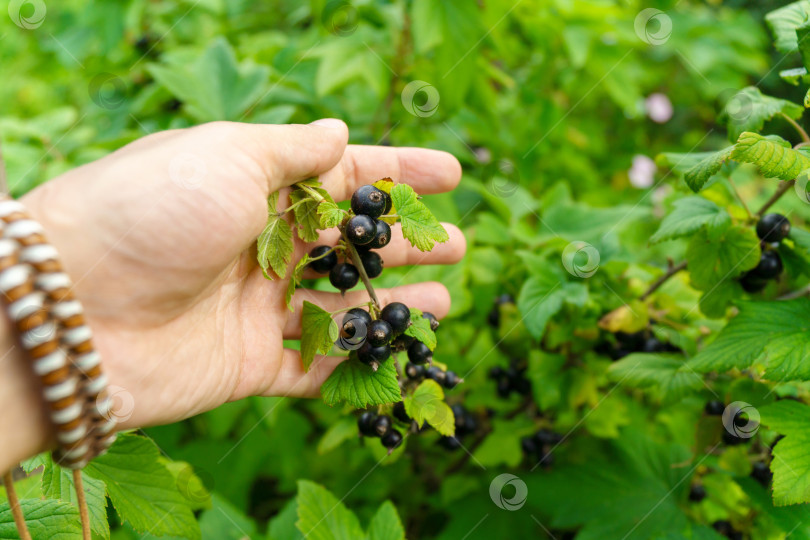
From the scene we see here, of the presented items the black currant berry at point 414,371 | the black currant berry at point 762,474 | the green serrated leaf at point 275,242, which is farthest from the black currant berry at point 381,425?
the black currant berry at point 762,474

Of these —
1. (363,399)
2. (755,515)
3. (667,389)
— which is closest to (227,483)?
(363,399)

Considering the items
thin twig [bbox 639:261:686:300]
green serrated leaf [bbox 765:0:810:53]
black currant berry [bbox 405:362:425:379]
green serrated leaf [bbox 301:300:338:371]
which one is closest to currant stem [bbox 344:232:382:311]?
green serrated leaf [bbox 301:300:338:371]

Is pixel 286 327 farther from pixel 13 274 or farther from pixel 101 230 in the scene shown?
pixel 13 274

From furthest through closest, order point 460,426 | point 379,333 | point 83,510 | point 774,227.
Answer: point 460,426
point 774,227
point 379,333
point 83,510

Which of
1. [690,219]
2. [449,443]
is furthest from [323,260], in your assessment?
[690,219]

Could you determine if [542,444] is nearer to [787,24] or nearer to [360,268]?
[360,268]

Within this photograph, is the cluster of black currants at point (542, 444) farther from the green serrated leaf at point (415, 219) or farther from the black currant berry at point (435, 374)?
the green serrated leaf at point (415, 219)
